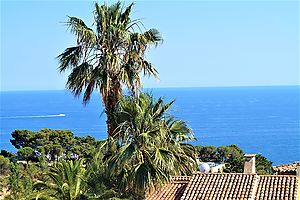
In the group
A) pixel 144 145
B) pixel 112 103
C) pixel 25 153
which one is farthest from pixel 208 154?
pixel 144 145

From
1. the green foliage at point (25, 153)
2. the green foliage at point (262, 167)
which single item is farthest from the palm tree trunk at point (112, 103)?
the green foliage at point (25, 153)

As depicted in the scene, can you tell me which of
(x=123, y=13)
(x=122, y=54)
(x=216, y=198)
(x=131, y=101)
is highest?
(x=123, y=13)

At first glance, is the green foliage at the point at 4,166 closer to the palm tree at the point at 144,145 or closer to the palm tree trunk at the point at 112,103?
the palm tree trunk at the point at 112,103

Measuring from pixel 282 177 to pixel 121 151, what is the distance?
464cm

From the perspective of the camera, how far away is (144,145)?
14492mm

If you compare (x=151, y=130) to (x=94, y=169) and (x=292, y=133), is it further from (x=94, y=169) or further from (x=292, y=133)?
(x=292, y=133)

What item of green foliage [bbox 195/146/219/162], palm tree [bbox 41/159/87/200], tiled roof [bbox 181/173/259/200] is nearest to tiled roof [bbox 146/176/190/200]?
tiled roof [bbox 181/173/259/200]

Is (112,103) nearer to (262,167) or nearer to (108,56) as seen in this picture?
(108,56)

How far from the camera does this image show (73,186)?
14.5m

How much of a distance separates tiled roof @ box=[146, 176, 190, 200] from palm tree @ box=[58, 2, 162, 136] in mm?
2078

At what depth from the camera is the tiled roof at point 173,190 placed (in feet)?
51.0

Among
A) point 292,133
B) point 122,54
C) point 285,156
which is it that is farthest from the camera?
point 292,133

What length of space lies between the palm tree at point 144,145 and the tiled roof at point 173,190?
0.68 metres

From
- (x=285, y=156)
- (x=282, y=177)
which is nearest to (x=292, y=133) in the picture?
(x=285, y=156)
